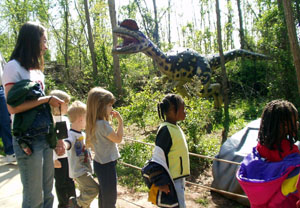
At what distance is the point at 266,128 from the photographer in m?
1.99

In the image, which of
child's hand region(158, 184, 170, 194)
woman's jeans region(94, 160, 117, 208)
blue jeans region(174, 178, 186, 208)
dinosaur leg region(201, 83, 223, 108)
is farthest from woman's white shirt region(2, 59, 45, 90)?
dinosaur leg region(201, 83, 223, 108)

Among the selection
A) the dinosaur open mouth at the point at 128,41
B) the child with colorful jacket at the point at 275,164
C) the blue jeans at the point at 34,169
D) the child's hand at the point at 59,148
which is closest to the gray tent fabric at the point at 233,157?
the child with colorful jacket at the point at 275,164

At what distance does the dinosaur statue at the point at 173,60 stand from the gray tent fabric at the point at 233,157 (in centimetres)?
271

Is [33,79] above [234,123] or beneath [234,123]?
above

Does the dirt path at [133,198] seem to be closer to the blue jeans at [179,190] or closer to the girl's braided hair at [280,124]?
the blue jeans at [179,190]

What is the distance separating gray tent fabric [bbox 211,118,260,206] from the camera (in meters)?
3.54

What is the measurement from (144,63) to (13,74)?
493 inches

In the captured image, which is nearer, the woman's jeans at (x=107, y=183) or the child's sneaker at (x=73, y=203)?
the woman's jeans at (x=107, y=183)

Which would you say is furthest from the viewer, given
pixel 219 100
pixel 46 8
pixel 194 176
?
pixel 46 8

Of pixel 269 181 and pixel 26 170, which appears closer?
pixel 269 181

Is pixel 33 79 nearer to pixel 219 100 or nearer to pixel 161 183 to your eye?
pixel 161 183

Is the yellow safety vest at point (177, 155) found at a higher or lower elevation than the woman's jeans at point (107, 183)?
higher

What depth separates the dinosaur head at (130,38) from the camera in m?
6.27

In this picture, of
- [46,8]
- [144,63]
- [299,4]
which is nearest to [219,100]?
[299,4]
